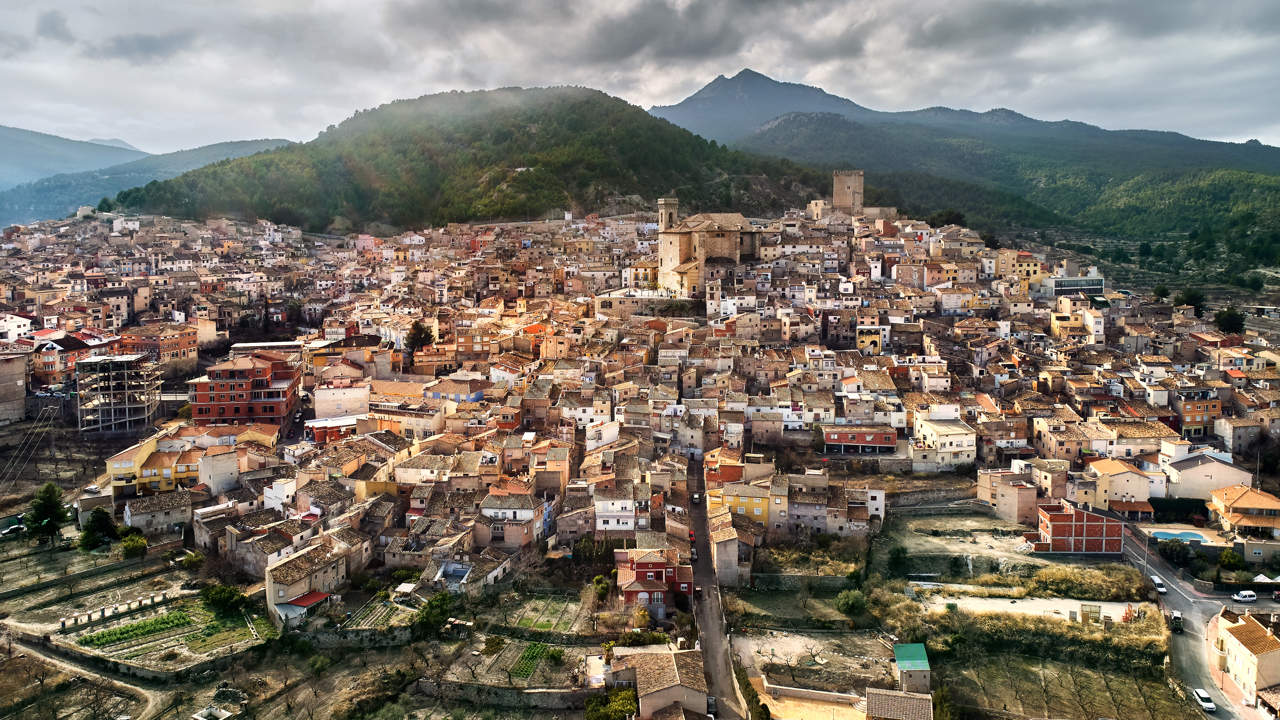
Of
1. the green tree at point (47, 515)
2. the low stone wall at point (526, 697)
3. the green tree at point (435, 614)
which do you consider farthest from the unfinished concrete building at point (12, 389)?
the low stone wall at point (526, 697)

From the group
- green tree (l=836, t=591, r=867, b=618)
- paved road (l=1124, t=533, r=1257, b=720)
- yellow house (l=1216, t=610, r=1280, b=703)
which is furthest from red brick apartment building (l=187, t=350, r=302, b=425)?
yellow house (l=1216, t=610, r=1280, b=703)

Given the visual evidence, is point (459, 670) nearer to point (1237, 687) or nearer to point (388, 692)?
point (388, 692)

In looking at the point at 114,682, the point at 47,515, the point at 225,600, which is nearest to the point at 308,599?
the point at 225,600

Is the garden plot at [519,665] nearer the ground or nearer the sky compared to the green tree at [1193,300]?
nearer the ground

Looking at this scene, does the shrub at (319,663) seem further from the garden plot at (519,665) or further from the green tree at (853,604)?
the green tree at (853,604)

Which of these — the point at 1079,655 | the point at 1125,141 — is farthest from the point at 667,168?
the point at 1125,141

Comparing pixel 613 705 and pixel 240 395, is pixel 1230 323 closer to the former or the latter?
pixel 613 705

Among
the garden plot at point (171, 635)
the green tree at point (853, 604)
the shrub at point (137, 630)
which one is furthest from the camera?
the green tree at point (853, 604)
